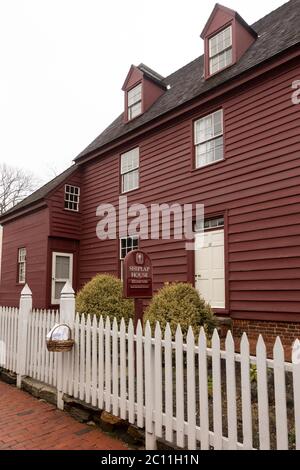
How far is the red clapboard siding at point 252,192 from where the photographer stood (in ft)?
24.1

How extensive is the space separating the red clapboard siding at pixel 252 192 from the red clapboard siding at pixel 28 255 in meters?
4.68

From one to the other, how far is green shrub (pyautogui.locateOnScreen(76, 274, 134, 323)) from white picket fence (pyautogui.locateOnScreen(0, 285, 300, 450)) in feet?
4.36

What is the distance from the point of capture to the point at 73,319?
16.3 feet

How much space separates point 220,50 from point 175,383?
9.35m

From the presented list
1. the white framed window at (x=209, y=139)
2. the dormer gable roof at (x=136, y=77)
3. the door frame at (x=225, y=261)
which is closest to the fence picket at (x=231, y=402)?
the door frame at (x=225, y=261)

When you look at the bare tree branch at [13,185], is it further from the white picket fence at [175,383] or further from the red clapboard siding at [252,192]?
the white picket fence at [175,383]

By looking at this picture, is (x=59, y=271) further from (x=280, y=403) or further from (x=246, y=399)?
(x=280, y=403)

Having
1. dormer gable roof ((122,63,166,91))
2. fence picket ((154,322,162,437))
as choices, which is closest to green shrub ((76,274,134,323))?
fence picket ((154,322,162,437))

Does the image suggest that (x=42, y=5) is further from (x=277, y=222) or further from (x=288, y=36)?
(x=277, y=222)

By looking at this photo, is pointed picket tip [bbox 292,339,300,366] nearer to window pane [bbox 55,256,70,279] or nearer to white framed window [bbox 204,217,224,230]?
white framed window [bbox 204,217,224,230]

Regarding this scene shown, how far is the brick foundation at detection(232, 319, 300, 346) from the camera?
700 cm
